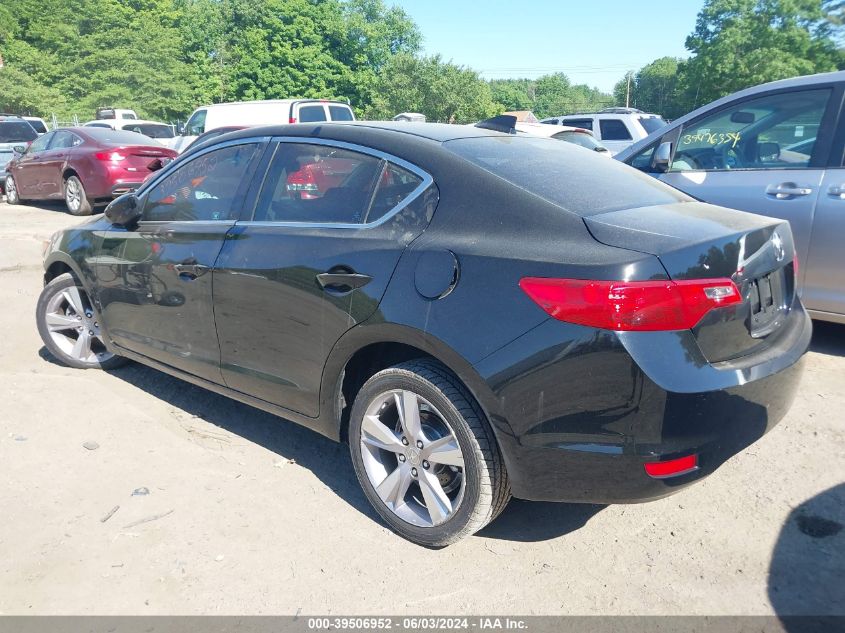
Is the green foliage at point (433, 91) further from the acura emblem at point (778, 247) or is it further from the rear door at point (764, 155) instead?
the acura emblem at point (778, 247)

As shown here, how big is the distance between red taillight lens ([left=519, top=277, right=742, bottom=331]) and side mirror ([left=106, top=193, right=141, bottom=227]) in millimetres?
2783

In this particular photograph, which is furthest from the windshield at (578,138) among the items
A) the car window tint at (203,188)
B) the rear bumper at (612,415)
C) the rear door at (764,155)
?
the rear bumper at (612,415)

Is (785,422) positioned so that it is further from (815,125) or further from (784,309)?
(815,125)

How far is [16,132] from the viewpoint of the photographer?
1795cm

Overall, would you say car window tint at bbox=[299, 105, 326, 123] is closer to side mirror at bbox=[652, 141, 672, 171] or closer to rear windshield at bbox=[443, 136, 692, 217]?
side mirror at bbox=[652, 141, 672, 171]

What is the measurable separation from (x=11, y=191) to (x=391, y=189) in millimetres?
14979

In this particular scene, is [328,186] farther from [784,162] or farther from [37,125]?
[37,125]

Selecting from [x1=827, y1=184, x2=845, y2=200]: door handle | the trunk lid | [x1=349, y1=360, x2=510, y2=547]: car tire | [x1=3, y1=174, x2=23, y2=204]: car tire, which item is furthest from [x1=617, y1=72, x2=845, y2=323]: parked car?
[x1=3, y1=174, x2=23, y2=204]: car tire

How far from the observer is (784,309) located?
2.93 metres

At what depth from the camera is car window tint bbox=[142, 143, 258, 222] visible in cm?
371

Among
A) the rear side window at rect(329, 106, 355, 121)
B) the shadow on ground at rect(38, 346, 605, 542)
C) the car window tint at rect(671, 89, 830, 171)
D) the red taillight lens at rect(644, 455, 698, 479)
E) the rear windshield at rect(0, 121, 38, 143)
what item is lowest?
the shadow on ground at rect(38, 346, 605, 542)

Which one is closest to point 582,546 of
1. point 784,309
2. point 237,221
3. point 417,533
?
point 417,533

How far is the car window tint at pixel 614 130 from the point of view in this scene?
1794 cm

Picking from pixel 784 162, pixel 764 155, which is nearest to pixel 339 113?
pixel 764 155
